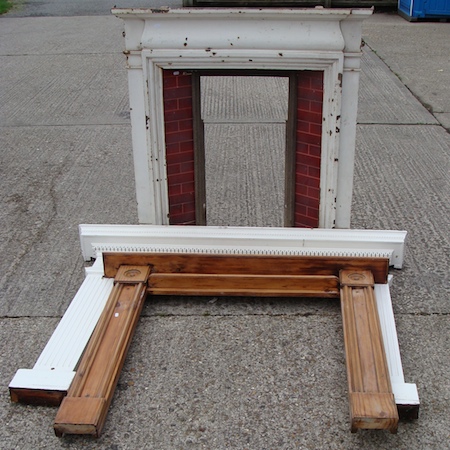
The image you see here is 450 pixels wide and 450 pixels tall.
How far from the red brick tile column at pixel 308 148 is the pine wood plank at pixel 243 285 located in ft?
1.60

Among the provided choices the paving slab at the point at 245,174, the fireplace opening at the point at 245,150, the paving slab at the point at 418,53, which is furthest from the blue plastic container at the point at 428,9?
the paving slab at the point at 245,174

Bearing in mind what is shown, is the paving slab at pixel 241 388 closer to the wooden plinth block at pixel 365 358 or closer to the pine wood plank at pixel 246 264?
the wooden plinth block at pixel 365 358

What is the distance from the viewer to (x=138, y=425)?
282 cm

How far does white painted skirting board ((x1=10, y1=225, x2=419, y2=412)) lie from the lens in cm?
333

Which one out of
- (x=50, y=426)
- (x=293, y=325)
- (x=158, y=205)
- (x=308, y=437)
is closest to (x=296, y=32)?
(x=158, y=205)

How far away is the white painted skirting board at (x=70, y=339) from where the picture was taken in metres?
2.94

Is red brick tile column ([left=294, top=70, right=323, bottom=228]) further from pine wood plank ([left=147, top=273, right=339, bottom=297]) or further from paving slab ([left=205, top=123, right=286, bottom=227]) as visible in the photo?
paving slab ([left=205, top=123, right=286, bottom=227])

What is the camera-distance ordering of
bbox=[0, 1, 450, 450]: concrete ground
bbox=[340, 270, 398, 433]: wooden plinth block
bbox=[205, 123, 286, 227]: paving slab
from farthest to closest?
1. bbox=[205, 123, 286, 227]: paving slab
2. bbox=[0, 1, 450, 450]: concrete ground
3. bbox=[340, 270, 398, 433]: wooden plinth block

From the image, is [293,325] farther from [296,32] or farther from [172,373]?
[296,32]

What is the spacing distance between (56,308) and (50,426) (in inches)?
37.8

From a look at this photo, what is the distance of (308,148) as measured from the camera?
12.5 feet

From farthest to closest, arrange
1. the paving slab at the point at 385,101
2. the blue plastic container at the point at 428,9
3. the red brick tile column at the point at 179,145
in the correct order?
the blue plastic container at the point at 428,9 → the paving slab at the point at 385,101 → the red brick tile column at the point at 179,145

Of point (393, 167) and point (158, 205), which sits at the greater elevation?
point (158, 205)

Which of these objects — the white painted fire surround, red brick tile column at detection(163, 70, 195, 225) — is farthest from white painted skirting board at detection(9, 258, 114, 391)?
the white painted fire surround
